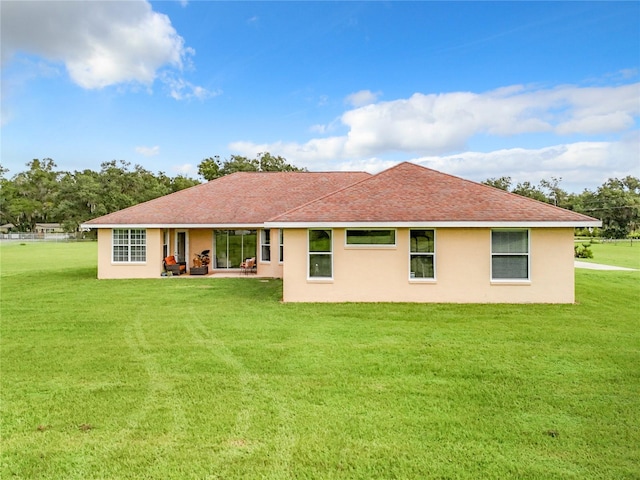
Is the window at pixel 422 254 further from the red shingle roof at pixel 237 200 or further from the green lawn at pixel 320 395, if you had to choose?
the red shingle roof at pixel 237 200

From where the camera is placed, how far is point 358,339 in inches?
308

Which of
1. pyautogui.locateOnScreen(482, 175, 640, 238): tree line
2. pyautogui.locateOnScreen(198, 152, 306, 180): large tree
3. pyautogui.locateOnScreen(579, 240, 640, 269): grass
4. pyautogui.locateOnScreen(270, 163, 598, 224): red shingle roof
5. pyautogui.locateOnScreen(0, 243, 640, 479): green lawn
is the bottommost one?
pyautogui.locateOnScreen(0, 243, 640, 479): green lawn

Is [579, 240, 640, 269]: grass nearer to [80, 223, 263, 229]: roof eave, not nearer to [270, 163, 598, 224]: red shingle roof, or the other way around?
[270, 163, 598, 224]: red shingle roof

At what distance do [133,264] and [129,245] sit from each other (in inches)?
37.1

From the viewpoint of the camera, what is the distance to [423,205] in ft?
40.3

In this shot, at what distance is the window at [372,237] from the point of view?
39.0ft

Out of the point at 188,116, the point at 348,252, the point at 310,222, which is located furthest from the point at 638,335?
the point at 188,116

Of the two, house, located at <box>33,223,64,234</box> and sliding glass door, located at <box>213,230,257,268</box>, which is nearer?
sliding glass door, located at <box>213,230,257,268</box>

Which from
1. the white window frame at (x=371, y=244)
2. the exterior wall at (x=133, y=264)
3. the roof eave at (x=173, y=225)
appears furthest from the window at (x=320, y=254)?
the exterior wall at (x=133, y=264)

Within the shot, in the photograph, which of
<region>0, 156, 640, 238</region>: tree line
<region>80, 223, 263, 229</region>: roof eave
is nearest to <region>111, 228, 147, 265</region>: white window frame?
<region>80, 223, 263, 229</region>: roof eave

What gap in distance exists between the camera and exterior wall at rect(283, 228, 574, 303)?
38.0 ft

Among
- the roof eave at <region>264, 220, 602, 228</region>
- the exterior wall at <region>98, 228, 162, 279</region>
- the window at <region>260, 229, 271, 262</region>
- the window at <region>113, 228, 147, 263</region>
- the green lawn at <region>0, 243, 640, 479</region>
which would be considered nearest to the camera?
the green lawn at <region>0, 243, 640, 479</region>

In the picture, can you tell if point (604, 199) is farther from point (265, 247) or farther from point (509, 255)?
point (265, 247)

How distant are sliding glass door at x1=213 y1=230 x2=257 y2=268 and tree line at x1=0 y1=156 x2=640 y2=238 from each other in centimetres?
3817
